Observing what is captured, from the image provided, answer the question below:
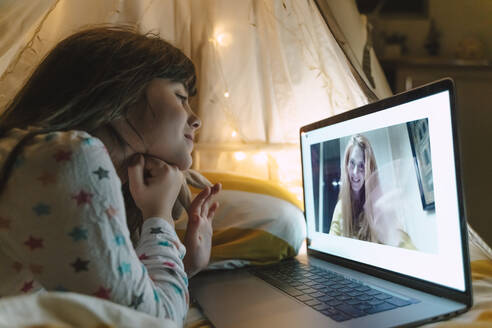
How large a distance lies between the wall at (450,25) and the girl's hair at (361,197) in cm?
181

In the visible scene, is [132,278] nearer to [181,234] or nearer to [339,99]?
[181,234]

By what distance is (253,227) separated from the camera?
0.92 metres

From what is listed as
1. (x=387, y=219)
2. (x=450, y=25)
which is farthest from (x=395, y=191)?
(x=450, y=25)

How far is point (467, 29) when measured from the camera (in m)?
2.39

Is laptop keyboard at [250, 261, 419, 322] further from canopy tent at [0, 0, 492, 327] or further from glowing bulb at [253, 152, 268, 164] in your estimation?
glowing bulb at [253, 152, 268, 164]

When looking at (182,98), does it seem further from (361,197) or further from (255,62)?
(255,62)

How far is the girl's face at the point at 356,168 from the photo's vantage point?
745mm

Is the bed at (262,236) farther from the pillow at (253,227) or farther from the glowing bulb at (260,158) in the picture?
the glowing bulb at (260,158)

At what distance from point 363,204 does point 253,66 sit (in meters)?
0.74

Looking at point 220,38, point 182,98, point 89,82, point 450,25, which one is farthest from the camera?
point 450,25

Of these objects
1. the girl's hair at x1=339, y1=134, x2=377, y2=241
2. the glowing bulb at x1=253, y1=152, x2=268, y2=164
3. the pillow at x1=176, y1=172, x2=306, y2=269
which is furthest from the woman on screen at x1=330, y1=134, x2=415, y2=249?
the glowing bulb at x1=253, y1=152, x2=268, y2=164

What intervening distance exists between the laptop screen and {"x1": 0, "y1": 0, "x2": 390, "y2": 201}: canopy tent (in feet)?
1.08

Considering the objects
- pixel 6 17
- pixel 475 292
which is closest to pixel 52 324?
pixel 475 292

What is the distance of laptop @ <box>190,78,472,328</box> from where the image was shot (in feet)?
1.75
